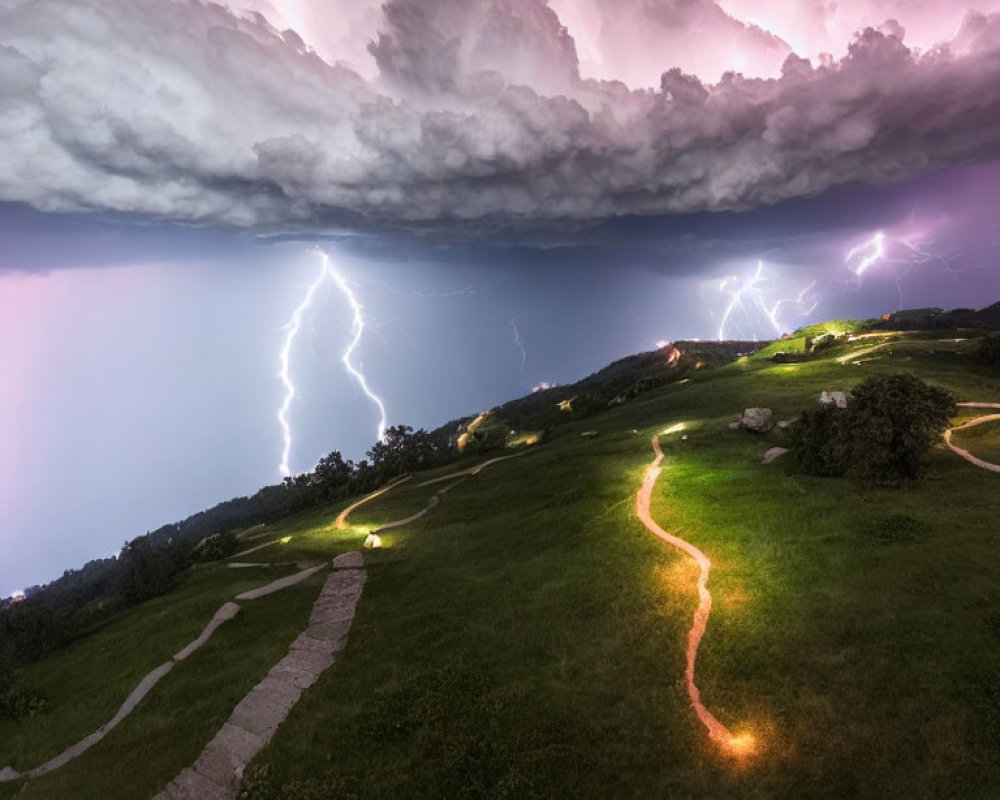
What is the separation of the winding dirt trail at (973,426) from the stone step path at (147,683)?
149 feet

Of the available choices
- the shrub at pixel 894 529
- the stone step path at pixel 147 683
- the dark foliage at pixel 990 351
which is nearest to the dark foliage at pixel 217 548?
the stone step path at pixel 147 683

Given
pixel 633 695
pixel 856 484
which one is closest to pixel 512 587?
pixel 633 695

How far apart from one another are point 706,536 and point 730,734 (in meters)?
14.3

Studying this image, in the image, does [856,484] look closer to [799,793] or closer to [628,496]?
[628,496]

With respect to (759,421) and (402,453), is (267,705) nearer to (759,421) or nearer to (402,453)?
(759,421)

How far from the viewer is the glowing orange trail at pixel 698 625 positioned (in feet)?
51.0

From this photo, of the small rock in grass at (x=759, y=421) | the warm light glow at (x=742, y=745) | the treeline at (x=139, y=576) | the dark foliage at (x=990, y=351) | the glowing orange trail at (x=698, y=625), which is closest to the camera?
the warm light glow at (x=742, y=745)

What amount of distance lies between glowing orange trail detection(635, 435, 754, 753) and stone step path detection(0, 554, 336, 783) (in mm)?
24459

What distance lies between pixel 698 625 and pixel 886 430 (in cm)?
1992

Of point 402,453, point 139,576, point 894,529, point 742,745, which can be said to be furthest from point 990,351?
point 139,576

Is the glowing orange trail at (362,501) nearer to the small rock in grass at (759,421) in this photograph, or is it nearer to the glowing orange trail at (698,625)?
the glowing orange trail at (698,625)

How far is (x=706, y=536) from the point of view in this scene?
2914 cm

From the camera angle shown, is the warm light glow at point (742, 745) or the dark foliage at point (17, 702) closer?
the warm light glow at point (742, 745)

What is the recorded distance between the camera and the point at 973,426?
40562 millimetres
